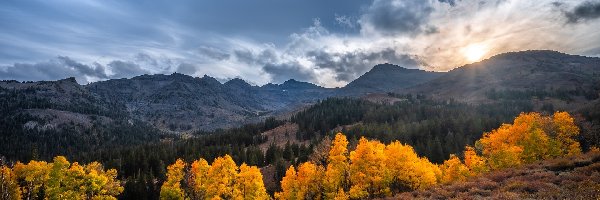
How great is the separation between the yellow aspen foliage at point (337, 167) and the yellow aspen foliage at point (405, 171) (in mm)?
7050

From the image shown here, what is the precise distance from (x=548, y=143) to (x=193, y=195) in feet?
223

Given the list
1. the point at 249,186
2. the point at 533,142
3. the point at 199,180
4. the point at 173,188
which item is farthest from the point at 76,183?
the point at 533,142

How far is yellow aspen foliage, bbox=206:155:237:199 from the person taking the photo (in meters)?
69.9

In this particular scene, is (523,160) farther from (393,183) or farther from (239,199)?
(239,199)

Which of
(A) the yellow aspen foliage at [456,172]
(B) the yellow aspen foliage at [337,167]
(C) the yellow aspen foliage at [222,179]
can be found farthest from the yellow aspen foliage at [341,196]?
(A) the yellow aspen foliage at [456,172]

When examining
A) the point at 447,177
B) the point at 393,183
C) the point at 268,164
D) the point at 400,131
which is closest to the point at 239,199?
the point at 393,183

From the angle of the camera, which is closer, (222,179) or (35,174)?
(222,179)

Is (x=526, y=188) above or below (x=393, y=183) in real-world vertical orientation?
above

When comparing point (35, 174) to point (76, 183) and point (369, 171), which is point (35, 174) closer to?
point (76, 183)

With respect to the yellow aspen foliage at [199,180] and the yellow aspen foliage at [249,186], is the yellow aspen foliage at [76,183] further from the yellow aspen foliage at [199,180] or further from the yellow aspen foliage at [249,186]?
the yellow aspen foliage at [249,186]

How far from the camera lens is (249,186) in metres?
70.1

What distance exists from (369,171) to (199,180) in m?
34.0

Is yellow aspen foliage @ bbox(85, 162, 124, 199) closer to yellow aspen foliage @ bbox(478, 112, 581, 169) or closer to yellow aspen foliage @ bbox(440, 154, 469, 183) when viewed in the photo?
yellow aspen foliage @ bbox(440, 154, 469, 183)

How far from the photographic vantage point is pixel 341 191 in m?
60.7
